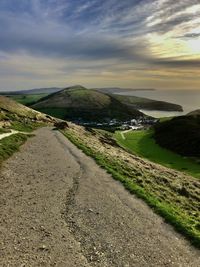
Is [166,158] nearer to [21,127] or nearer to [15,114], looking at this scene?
[15,114]

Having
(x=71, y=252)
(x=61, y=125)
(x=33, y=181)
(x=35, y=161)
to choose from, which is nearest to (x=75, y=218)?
(x=71, y=252)

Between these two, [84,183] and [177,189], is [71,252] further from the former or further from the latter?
[177,189]

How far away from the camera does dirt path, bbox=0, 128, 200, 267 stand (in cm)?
1844

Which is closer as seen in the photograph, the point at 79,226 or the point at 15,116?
the point at 79,226

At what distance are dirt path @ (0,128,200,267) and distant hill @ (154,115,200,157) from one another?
8126 cm

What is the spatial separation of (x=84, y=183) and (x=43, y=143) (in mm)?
24895

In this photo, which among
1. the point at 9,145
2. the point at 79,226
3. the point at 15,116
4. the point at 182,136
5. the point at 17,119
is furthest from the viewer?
the point at 182,136

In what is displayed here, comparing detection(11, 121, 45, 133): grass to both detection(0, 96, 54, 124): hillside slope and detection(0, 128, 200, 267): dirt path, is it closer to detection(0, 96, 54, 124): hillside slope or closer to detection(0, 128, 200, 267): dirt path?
detection(0, 96, 54, 124): hillside slope

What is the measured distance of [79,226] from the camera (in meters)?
22.4

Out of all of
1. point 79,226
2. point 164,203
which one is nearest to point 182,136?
point 164,203

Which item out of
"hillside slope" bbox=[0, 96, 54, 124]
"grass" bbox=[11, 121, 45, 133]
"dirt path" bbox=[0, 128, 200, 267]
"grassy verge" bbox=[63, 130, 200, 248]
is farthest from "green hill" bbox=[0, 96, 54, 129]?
"dirt path" bbox=[0, 128, 200, 267]

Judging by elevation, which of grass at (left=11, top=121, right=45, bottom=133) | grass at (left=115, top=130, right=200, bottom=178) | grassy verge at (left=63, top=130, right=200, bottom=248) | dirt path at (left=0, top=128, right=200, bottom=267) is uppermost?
dirt path at (left=0, top=128, right=200, bottom=267)

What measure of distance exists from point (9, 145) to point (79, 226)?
86.9 ft

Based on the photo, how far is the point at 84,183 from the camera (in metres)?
32.4
